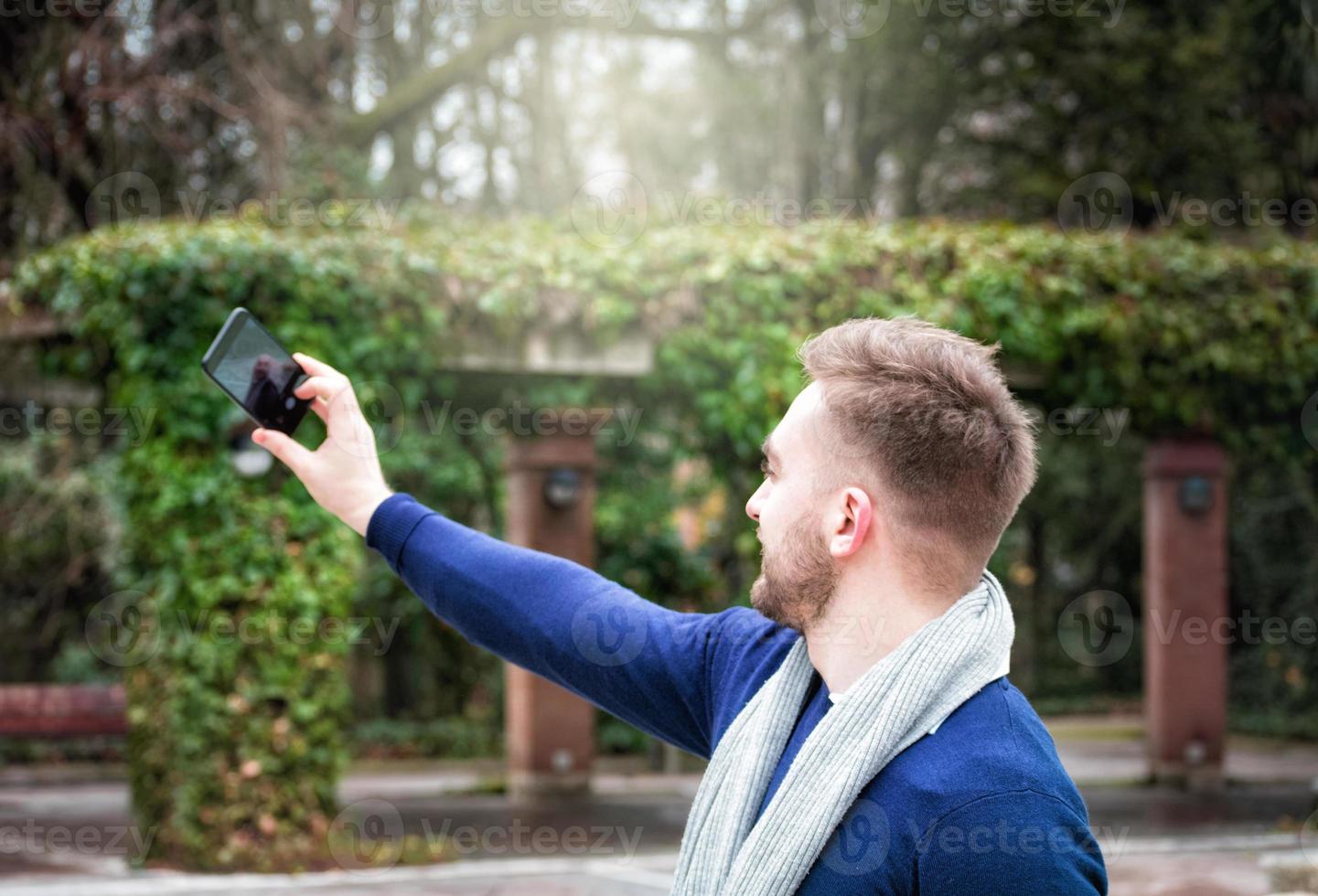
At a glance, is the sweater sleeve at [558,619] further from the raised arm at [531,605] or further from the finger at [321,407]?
the finger at [321,407]

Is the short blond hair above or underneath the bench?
above

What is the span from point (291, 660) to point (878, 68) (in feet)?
34.2

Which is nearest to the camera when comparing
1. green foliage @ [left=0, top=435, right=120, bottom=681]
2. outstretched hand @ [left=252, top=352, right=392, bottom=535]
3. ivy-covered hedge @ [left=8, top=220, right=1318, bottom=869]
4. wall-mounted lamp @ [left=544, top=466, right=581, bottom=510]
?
outstretched hand @ [left=252, top=352, right=392, bottom=535]

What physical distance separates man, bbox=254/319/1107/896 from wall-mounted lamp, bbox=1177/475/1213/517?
936cm

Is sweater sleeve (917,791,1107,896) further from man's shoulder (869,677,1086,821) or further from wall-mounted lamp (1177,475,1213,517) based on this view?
wall-mounted lamp (1177,475,1213,517)

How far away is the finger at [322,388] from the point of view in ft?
6.44

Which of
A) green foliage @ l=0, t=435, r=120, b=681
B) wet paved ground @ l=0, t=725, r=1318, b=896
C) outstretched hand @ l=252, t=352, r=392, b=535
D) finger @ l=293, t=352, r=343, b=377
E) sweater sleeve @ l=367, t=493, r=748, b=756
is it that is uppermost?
finger @ l=293, t=352, r=343, b=377

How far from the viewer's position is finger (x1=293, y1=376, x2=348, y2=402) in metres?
1.96

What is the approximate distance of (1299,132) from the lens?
14602 mm

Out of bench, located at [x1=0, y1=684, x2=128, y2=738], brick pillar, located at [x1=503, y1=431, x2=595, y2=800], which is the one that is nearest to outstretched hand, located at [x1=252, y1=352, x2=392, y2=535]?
brick pillar, located at [x1=503, y1=431, x2=595, y2=800]

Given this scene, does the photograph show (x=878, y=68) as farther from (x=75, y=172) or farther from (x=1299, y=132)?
(x=75, y=172)

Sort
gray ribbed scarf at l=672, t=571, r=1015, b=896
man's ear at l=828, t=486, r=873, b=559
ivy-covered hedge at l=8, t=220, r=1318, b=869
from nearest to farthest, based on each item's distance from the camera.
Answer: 1. gray ribbed scarf at l=672, t=571, r=1015, b=896
2. man's ear at l=828, t=486, r=873, b=559
3. ivy-covered hedge at l=8, t=220, r=1318, b=869

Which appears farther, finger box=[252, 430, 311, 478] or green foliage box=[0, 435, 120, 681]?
green foliage box=[0, 435, 120, 681]

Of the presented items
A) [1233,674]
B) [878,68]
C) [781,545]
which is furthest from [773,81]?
[781,545]
